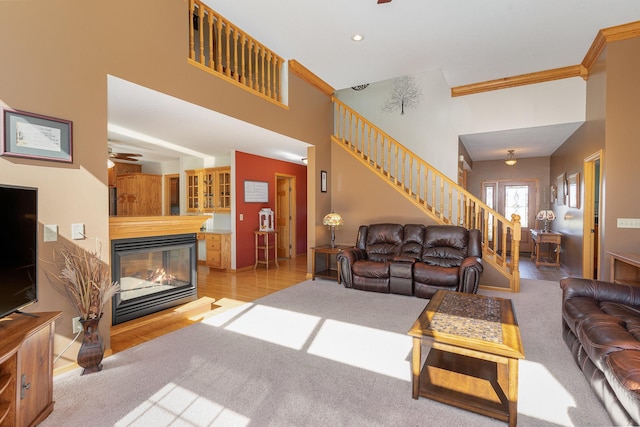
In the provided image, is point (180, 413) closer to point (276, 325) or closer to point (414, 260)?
point (276, 325)

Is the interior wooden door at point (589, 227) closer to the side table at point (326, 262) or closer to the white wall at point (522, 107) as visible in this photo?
the white wall at point (522, 107)

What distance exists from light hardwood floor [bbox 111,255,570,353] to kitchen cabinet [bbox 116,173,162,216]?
2.28m

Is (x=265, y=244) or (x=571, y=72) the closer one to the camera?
(x=571, y=72)

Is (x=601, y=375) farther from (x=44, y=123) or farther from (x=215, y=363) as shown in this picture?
(x=44, y=123)

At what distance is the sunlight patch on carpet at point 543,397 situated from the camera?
5.95ft

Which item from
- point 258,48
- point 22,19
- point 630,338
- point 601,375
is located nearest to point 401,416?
point 601,375

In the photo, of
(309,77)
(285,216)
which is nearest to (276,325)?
(309,77)

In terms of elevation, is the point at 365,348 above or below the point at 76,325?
below

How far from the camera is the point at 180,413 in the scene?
1844mm

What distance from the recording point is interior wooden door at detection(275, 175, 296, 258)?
7.70m

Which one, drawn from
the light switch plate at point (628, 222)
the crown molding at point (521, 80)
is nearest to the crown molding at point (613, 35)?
the crown molding at point (521, 80)

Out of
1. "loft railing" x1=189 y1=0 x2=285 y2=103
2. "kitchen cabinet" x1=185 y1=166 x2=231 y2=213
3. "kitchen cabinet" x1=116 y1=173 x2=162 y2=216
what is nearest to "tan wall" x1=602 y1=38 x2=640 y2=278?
"loft railing" x1=189 y1=0 x2=285 y2=103

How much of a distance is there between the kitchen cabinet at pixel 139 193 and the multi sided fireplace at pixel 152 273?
14.8ft

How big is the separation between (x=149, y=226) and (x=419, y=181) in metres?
4.11
